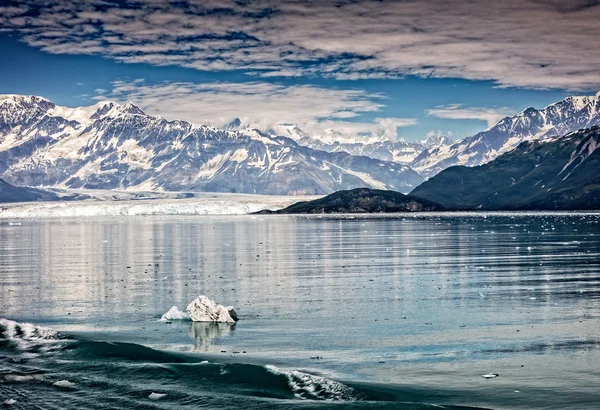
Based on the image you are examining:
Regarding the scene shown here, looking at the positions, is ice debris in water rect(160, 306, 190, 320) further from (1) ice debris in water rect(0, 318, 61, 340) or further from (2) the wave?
(2) the wave

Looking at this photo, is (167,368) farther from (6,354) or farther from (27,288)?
(27,288)

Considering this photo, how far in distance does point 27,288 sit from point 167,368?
3171 centimetres

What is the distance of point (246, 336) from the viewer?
33.9 meters

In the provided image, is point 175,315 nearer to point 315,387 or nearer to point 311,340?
point 311,340

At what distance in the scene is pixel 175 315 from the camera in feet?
127

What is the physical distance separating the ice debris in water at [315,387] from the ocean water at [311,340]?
0.07m

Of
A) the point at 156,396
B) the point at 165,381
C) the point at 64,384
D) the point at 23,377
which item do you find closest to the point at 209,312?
the point at 165,381

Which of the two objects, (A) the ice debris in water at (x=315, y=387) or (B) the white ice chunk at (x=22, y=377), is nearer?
(A) the ice debris in water at (x=315, y=387)

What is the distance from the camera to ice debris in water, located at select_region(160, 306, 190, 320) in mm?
38469

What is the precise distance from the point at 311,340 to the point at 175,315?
9222 mm

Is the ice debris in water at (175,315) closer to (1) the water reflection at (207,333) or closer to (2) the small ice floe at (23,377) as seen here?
(1) the water reflection at (207,333)

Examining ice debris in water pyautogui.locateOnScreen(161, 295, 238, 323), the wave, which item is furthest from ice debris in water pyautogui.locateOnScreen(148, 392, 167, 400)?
ice debris in water pyautogui.locateOnScreen(161, 295, 238, 323)

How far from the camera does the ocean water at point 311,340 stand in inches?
920

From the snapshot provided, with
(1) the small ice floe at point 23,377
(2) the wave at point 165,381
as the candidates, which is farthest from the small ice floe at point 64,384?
(1) the small ice floe at point 23,377
